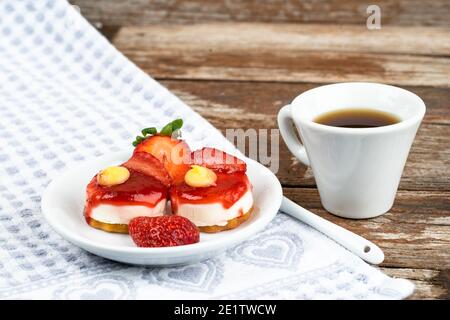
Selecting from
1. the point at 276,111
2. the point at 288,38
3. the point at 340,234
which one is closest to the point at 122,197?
the point at 340,234

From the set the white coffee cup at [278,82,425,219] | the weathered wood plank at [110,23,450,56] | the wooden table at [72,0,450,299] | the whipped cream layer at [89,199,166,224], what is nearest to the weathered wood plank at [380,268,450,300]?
the wooden table at [72,0,450,299]

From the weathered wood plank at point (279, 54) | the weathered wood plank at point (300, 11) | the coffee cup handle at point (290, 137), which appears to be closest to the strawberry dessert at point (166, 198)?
the coffee cup handle at point (290, 137)

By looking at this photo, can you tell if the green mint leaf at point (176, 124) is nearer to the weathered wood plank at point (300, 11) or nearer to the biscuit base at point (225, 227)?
the biscuit base at point (225, 227)

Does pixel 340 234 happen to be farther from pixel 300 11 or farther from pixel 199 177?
pixel 300 11

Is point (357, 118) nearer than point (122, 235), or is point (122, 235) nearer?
point (122, 235)

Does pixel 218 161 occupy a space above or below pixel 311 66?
above
